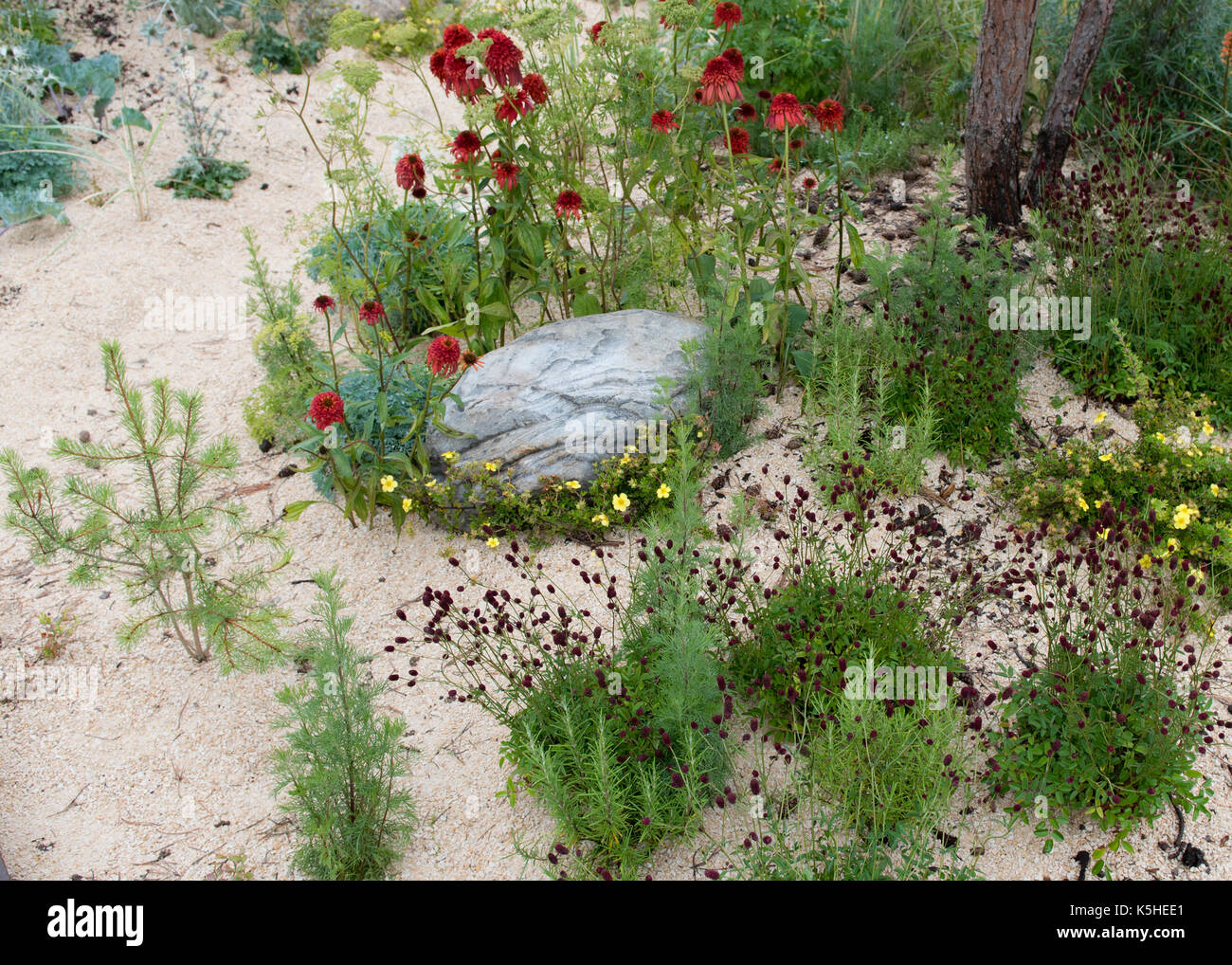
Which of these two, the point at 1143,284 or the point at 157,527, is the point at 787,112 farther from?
the point at 157,527

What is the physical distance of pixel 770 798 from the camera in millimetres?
2617

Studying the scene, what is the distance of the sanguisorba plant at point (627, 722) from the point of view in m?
2.71

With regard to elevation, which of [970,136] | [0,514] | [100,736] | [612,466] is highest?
[970,136]

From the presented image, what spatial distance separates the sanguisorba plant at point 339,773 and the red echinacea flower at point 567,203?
2.04 metres

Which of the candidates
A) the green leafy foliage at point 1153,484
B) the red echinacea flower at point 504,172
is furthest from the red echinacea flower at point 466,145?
the green leafy foliage at point 1153,484

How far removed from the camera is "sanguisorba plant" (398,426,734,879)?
8.89 ft

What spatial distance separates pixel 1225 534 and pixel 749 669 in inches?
69.2

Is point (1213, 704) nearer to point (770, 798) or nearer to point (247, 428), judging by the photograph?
point (770, 798)

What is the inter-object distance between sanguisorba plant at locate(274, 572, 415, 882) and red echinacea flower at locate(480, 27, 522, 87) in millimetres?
2250

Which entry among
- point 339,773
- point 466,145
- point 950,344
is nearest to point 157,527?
point 339,773

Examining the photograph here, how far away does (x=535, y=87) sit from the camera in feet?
13.4

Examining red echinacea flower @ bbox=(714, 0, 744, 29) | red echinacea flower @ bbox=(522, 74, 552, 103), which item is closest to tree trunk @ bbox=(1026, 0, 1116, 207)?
red echinacea flower @ bbox=(714, 0, 744, 29)

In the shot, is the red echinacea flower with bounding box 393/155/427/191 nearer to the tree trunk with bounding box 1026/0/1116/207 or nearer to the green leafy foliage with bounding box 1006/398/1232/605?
the green leafy foliage with bounding box 1006/398/1232/605
